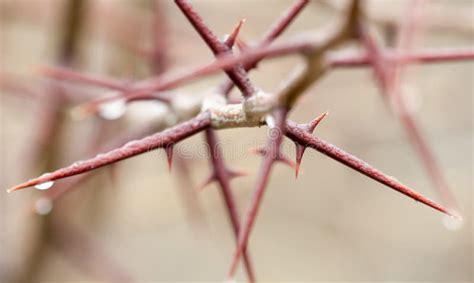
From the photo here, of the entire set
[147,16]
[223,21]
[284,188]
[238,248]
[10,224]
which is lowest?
[284,188]

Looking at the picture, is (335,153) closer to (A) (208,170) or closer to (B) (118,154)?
(B) (118,154)

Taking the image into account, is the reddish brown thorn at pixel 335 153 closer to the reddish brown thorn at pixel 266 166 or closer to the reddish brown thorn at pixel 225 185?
the reddish brown thorn at pixel 266 166

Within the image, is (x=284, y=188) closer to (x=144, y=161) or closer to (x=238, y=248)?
(x=144, y=161)

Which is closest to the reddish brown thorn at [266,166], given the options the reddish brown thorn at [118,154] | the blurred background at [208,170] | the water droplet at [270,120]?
the water droplet at [270,120]

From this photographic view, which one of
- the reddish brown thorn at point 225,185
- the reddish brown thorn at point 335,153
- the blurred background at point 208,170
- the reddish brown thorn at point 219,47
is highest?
the reddish brown thorn at point 219,47

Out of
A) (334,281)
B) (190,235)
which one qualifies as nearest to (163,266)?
(190,235)

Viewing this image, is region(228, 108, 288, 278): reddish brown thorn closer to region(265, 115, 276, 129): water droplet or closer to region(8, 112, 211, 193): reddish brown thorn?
region(265, 115, 276, 129): water droplet

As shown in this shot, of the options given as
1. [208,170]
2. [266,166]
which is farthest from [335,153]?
[208,170]

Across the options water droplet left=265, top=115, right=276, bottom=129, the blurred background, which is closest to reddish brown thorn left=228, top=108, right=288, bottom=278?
water droplet left=265, top=115, right=276, bottom=129
